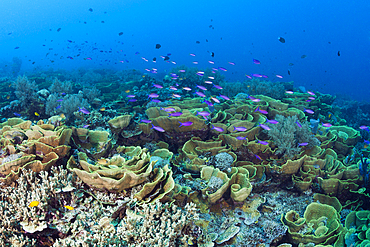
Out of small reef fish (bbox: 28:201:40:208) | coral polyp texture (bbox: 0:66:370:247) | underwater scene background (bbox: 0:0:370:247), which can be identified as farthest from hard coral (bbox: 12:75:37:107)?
small reef fish (bbox: 28:201:40:208)

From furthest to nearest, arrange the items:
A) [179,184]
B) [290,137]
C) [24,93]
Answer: [24,93] < [290,137] < [179,184]

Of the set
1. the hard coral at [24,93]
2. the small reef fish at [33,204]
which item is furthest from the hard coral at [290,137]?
the hard coral at [24,93]

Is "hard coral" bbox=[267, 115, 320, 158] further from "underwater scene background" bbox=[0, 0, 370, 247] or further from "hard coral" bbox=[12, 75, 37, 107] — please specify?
"hard coral" bbox=[12, 75, 37, 107]

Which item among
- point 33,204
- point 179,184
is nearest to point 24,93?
point 33,204

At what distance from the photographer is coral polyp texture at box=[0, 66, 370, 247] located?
8.67 feet

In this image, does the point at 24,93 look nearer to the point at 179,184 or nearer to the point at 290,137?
the point at 179,184

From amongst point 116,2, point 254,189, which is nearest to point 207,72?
point 254,189

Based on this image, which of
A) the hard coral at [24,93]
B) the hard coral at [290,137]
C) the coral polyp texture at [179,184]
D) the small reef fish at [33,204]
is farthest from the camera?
the hard coral at [24,93]

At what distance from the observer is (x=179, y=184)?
Result: 3.78 m

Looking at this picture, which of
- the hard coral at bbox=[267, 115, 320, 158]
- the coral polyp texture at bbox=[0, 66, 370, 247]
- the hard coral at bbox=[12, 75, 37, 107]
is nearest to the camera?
the coral polyp texture at bbox=[0, 66, 370, 247]

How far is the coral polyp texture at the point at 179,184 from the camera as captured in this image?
2643mm

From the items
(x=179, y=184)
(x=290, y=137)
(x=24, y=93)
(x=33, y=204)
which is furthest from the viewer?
(x=24, y=93)

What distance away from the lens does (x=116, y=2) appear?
184 m

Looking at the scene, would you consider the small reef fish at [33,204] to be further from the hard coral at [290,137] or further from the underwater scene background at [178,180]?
the hard coral at [290,137]
